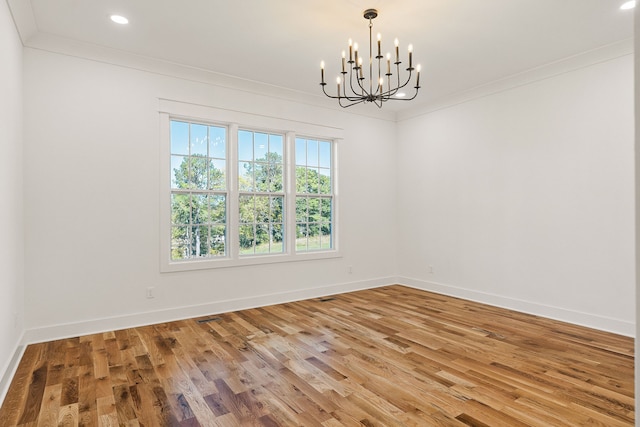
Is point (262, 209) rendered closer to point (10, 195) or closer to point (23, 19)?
point (10, 195)

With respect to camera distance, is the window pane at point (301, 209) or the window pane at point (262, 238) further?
the window pane at point (301, 209)

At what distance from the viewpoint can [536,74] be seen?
14.0ft

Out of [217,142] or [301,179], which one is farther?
[301,179]

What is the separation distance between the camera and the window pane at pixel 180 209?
429 cm

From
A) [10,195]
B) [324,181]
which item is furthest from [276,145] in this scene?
[10,195]

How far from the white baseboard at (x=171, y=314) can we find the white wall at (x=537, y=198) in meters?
1.66

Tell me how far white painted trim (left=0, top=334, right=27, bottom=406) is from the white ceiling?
2747mm

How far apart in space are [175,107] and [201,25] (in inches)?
47.2

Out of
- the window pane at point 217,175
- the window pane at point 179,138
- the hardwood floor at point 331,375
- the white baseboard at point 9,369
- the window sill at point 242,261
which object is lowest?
the hardwood floor at point 331,375

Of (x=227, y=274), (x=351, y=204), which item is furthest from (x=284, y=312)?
(x=351, y=204)

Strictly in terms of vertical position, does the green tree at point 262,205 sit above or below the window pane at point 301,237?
above

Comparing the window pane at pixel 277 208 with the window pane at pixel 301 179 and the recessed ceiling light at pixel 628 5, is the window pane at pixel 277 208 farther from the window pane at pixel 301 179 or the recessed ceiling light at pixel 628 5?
the recessed ceiling light at pixel 628 5

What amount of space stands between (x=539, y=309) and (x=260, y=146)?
4.05 metres

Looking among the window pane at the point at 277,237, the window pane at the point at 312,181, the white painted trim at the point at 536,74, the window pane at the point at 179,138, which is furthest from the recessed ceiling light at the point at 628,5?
the window pane at the point at 179,138
